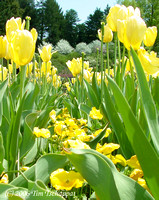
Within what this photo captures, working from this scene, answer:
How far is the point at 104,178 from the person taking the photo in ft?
1.54

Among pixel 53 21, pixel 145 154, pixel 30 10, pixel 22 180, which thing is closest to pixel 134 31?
pixel 145 154

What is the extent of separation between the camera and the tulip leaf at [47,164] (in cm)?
59

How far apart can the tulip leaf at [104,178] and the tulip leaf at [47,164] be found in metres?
0.14

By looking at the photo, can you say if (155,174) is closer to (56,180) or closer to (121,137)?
(56,180)

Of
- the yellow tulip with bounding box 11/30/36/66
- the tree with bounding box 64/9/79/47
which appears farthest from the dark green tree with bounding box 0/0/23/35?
the yellow tulip with bounding box 11/30/36/66

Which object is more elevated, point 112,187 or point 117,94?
point 117,94

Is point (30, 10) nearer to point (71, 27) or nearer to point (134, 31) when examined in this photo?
point (71, 27)

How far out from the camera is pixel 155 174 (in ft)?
1.66

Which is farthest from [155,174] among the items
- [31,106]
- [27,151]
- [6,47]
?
[6,47]

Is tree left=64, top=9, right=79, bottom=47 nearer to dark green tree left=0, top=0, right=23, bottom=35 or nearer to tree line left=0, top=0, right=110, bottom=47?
tree line left=0, top=0, right=110, bottom=47

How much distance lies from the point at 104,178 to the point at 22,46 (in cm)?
66

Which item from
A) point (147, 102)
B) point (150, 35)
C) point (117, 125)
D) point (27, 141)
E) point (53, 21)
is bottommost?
point (27, 141)

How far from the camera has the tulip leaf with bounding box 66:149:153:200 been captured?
459mm

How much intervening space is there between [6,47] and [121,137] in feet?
3.29
